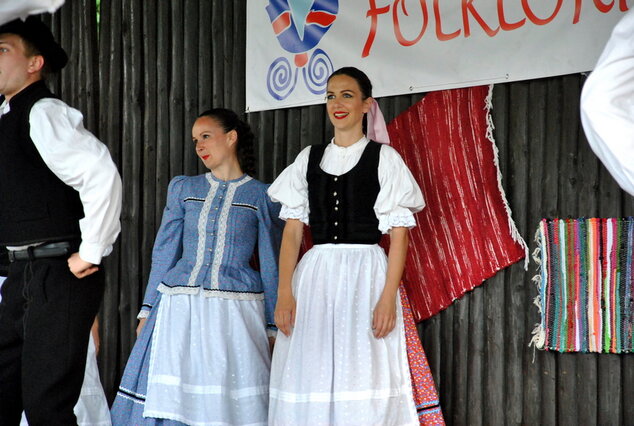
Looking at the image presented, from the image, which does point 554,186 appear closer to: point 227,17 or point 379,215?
point 379,215

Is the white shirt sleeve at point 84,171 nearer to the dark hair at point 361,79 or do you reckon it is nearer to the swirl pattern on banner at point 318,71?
the dark hair at point 361,79

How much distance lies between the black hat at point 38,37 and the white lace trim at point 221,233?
1.32 meters

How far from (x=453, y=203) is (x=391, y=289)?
0.78m

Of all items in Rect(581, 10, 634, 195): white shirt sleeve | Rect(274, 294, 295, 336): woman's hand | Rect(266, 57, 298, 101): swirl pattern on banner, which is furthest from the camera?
Rect(266, 57, 298, 101): swirl pattern on banner

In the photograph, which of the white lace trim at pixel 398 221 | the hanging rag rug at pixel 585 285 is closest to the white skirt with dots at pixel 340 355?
the white lace trim at pixel 398 221

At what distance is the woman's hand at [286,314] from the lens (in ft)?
12.7

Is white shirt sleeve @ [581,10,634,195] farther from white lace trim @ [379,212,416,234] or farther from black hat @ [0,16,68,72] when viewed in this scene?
black hat @ [0,16,68,72]

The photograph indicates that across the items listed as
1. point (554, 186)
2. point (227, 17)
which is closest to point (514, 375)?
point (554, 186)

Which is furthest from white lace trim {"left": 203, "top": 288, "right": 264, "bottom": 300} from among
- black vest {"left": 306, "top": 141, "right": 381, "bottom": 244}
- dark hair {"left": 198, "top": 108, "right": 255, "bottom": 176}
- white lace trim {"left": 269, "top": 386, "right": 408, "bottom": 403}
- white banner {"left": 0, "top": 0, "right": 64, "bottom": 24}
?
white banner {"left": 0, "top": 0, "right": 64, "bottom": 24}

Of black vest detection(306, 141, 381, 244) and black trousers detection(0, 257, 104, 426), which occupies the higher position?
black vest detection(306, 141, 381, 244)

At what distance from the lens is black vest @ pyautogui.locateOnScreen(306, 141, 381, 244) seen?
385cm

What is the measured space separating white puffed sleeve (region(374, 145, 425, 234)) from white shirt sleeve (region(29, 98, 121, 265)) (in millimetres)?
1321

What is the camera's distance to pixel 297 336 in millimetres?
3799

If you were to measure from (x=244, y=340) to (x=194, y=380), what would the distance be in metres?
0.31
